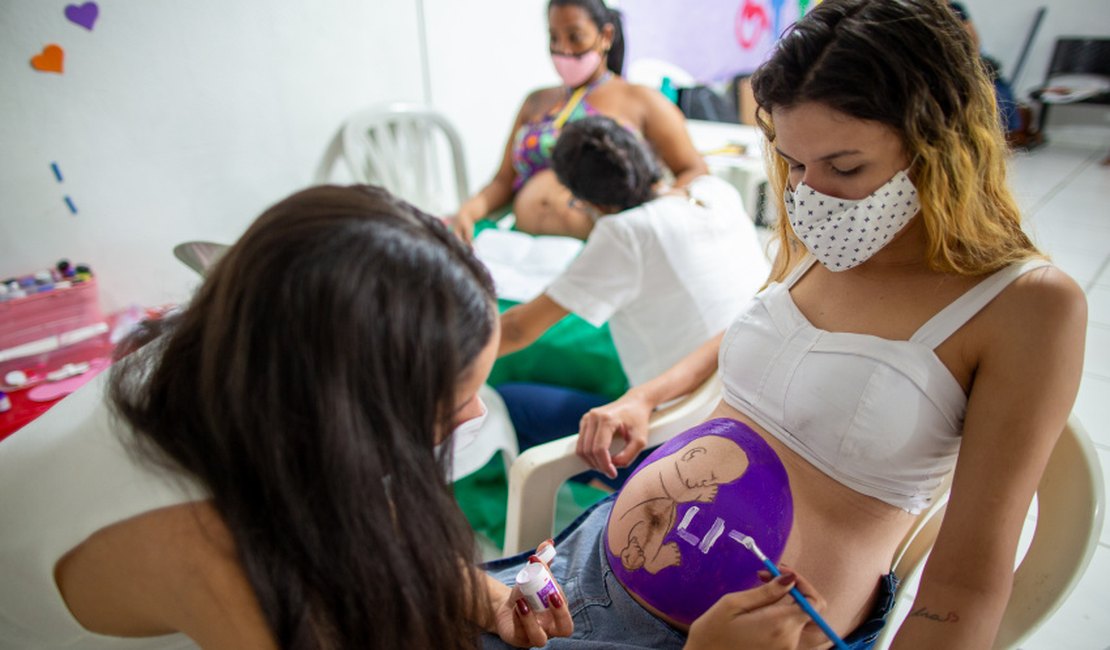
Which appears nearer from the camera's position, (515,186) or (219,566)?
(219,566)

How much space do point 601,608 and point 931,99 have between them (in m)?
0.79

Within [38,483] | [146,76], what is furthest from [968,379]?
[146,76]

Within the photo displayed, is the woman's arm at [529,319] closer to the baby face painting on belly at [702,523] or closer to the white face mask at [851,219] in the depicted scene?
the baby face painting on belly at [702,523]

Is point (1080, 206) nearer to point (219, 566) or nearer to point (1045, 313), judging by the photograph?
point (1045, 313)

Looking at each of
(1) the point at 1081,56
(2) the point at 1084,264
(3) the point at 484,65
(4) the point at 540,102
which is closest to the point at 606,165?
(4) the point at 540,102

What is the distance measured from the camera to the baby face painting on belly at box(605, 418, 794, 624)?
33.8 inches

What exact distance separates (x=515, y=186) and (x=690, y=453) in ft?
5.41

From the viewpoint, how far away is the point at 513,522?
1156 mm

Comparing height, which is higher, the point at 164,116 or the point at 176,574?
the point at 164,116

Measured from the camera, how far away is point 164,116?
1976 mm

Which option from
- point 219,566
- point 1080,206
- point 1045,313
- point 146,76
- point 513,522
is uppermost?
point 146,76

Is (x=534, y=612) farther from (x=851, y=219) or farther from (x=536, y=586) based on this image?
(x=851, y=219)

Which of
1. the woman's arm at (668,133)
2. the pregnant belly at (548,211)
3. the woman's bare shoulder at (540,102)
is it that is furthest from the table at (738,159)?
the pregnant belly at (548,211)

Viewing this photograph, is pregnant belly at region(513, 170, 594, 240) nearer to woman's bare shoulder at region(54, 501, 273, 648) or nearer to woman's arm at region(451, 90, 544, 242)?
woman's arm at region(451, 90, 544, 242)
